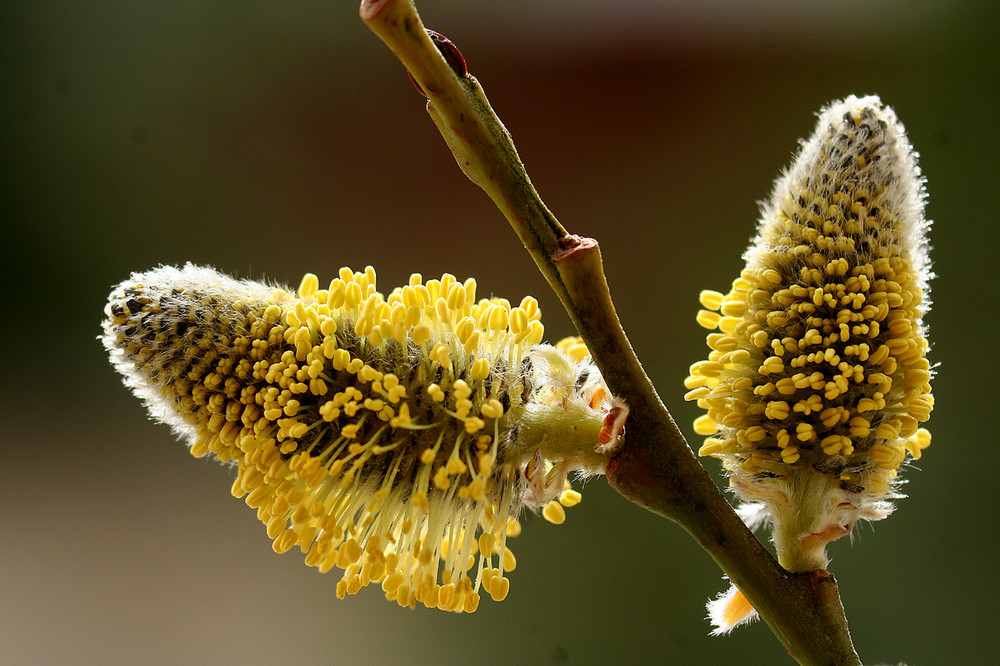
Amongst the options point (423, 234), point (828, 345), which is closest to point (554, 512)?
point (828, 345)

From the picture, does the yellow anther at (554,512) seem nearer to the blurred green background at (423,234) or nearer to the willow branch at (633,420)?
the willow branch at (633,420)

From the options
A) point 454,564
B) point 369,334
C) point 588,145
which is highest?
point 588,145

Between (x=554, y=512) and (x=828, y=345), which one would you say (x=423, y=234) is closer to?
(x=554, y=512)

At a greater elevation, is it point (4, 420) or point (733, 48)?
point (733, 48)

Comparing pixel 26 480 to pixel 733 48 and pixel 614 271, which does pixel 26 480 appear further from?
pixel 733 48

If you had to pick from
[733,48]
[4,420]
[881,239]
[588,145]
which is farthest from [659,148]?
[4,420]

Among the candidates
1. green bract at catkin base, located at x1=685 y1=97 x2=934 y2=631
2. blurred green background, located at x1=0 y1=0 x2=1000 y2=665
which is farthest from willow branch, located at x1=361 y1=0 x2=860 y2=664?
blurred green background, located at x1=0 y1=0 x2=1000 y2=665

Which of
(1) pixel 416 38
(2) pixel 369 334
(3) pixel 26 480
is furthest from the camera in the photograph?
(3) pixel 26 480

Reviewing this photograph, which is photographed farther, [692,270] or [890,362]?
[692,270]
